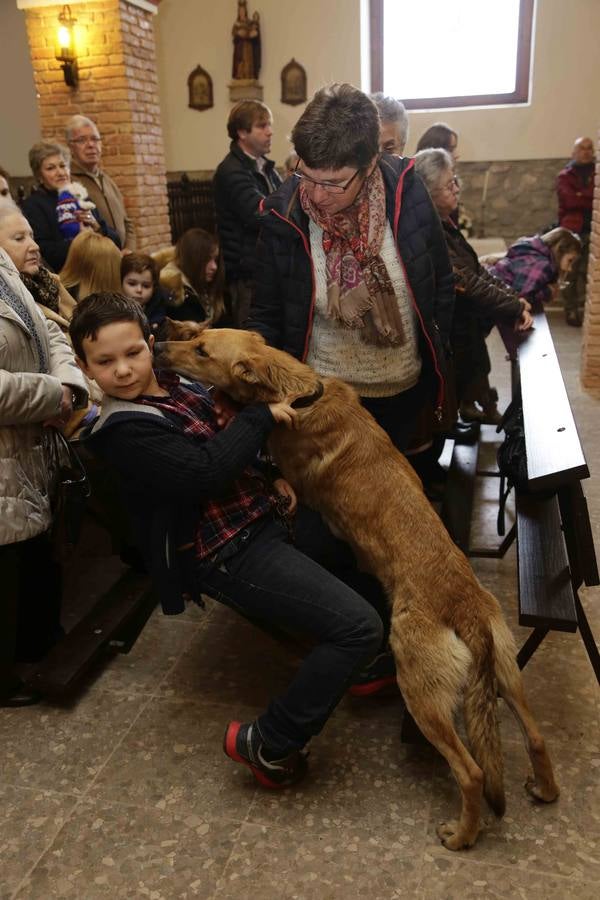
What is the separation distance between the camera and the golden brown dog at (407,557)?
1938 millimetres

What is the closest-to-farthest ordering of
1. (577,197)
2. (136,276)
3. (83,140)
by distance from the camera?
(136,276)
(83,140)
(577,197)

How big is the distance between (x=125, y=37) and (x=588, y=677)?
22.6ft

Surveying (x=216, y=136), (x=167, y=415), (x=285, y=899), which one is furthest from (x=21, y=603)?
(x=216, y=136)

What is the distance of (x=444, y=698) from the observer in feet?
6.34

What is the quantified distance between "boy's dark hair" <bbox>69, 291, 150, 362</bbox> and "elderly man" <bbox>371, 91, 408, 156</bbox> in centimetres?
188

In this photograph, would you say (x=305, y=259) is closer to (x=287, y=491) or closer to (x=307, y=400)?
(x=307, y=400)

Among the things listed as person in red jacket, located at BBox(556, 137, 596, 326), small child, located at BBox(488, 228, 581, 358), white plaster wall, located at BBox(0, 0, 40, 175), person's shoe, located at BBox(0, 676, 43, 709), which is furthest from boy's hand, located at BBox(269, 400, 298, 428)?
white plaster wall, located at BBox(0, 0, 40, 175)

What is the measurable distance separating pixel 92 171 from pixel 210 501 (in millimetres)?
4379

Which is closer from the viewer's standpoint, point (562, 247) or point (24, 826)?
point (24, 826)

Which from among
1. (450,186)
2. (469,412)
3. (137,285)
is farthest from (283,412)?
(469,412)

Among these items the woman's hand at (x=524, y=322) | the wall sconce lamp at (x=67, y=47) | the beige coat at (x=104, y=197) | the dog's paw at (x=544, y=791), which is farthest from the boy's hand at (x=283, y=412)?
the wall sconce lamp at (x=67, y=47)

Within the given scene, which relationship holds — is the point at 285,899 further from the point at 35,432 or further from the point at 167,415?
the point at 35,432

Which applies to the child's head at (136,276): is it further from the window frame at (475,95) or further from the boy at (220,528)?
the window frame at (475,95)

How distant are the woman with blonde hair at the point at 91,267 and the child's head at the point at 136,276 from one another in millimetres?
47
